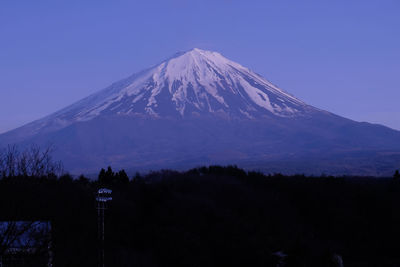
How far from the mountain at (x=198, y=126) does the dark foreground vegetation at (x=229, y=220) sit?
266 feet

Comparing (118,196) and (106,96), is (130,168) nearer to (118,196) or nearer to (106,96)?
(106,96)

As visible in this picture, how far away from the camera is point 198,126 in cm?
14625

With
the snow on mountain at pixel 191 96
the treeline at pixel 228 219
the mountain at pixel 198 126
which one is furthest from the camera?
the snow on mountain at pixel 191 96

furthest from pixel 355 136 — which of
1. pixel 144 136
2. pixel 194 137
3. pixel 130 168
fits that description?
pixel 130 168

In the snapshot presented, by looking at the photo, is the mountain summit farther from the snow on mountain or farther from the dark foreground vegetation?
A: the dark foreground vegetation

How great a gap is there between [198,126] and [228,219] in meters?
112

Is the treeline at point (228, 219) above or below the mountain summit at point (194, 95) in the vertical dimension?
below

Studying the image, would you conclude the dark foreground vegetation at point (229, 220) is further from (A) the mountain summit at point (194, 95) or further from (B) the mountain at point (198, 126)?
(A) the mountain summit at point (194, 95)

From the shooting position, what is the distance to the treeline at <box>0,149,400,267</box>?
25.3 metres

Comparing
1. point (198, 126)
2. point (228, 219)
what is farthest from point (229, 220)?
point (198, 126)

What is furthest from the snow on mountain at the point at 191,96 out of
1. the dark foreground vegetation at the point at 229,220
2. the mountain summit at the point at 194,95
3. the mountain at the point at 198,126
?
the dark foreground vegetation at the point at 229,220

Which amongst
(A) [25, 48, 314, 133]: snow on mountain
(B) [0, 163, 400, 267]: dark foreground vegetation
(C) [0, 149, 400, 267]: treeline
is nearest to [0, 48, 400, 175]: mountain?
(A) [25, 48, 314, 133]: snow on mountain

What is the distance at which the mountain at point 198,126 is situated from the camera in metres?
136

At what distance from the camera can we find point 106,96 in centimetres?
16625
